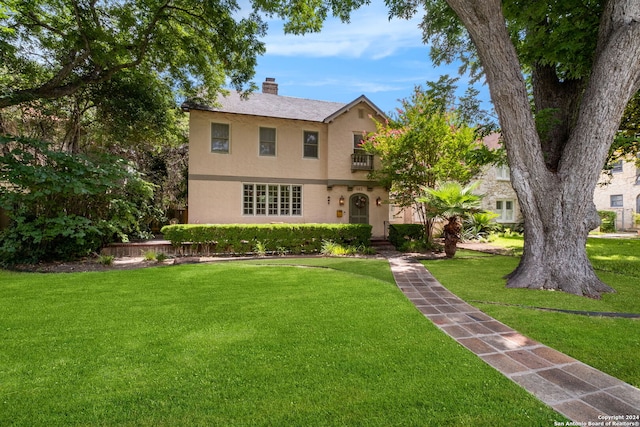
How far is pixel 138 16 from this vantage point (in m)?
9.82

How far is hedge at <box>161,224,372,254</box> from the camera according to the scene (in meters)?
10.9

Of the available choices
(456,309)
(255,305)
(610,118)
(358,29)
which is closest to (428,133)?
(358,29)

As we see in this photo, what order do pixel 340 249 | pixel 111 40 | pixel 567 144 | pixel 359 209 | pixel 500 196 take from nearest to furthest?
pixel 567 144
pixel 111 40
pixel 340 249
pixel 359 209
pixel 500 196

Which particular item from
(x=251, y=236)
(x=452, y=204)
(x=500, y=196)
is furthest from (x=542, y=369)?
(x=500, y=196)

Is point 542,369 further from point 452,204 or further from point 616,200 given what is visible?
point 616,200

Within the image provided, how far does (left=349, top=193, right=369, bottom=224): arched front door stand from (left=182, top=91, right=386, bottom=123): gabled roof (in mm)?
4069

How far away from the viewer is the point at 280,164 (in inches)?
553

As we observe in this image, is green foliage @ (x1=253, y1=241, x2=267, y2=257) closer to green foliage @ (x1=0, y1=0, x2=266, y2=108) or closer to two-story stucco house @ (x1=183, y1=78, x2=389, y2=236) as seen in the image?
two-story stucco house @ (x1=183, y1=78, x2=389, y2=236)

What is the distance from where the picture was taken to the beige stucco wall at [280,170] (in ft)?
42.7

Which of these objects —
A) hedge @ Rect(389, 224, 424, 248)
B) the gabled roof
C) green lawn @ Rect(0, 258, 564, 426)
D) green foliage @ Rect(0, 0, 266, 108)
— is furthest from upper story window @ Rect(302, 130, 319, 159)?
green lawn @ Rect(0, 258, 564, 426)

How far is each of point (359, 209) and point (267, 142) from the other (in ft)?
18.4

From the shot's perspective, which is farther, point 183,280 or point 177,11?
point 177,11

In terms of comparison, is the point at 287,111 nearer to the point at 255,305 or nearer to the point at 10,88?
the point at 10,88

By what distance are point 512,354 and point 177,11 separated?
12.8 metres
